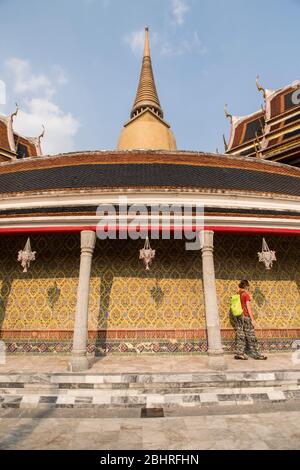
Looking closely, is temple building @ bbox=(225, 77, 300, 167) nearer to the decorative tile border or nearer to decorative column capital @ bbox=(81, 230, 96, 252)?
the decorative tile border

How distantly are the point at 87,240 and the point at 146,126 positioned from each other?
17.3 meters

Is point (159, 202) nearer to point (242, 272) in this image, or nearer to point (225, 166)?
point (242, 272)

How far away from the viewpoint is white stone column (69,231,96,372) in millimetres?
7004

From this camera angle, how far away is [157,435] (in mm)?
4363

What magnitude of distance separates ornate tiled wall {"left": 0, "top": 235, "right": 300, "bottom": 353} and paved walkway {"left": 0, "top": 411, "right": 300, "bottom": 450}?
3933mm

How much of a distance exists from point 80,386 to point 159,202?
17.2 feet

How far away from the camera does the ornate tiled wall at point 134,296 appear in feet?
29.9

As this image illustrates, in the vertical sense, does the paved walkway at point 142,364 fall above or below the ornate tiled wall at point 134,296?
below

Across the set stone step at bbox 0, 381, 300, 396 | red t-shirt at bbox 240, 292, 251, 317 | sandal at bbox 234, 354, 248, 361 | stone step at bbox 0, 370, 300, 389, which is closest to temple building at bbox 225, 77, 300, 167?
red t-shirt at bbox 240, 292, 251, 317

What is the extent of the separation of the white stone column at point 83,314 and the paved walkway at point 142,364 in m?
0.36

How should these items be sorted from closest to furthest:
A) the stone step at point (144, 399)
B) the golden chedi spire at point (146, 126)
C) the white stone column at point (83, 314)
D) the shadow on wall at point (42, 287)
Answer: the stone step at point (144, 399), the white stone column at point (83, 314), the shadow on wall at point (42, 287), the golden chedi spire at point (146, 126)

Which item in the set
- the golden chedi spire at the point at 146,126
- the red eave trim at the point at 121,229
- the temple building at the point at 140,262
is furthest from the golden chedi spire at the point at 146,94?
the red eave trim at the point at 121,229

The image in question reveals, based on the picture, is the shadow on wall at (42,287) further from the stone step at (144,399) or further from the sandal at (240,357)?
the sandal at (240,357)
